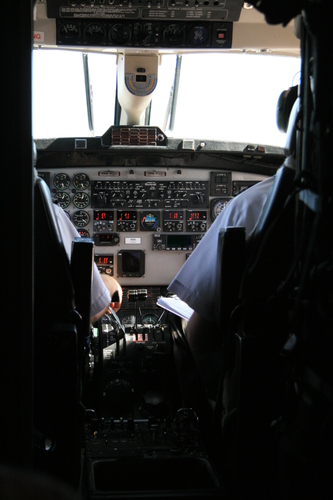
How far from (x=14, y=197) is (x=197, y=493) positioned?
1.10 metres

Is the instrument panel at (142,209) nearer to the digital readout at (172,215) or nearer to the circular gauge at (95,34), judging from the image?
the digital readout at (172,215)

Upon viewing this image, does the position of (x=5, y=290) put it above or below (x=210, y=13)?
below

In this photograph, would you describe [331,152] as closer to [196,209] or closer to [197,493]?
[197,493]

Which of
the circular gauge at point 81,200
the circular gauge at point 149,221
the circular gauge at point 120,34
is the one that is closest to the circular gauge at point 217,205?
the circular gauge at point 149,221

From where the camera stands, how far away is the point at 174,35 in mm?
2826

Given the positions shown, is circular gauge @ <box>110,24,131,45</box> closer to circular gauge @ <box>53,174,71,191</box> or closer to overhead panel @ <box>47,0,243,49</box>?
overhead panel @ <box>47,0,243,49</box>

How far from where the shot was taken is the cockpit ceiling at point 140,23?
262cm

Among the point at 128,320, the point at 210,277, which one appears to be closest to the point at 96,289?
the point at 210,277

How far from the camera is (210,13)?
2695mm

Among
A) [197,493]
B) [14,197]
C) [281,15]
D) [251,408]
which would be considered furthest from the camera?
[197,493]

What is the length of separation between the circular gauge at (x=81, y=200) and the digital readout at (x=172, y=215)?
50 cm

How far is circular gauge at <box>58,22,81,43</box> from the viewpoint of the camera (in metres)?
2.82

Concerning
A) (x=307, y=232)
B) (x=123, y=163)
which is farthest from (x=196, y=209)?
(x=307, y=232)

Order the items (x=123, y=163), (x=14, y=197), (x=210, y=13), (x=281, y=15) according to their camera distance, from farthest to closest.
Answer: (x=123, y=163)
(x=210, y=13)
(x=14, y=197)
(x=281, y=15)
